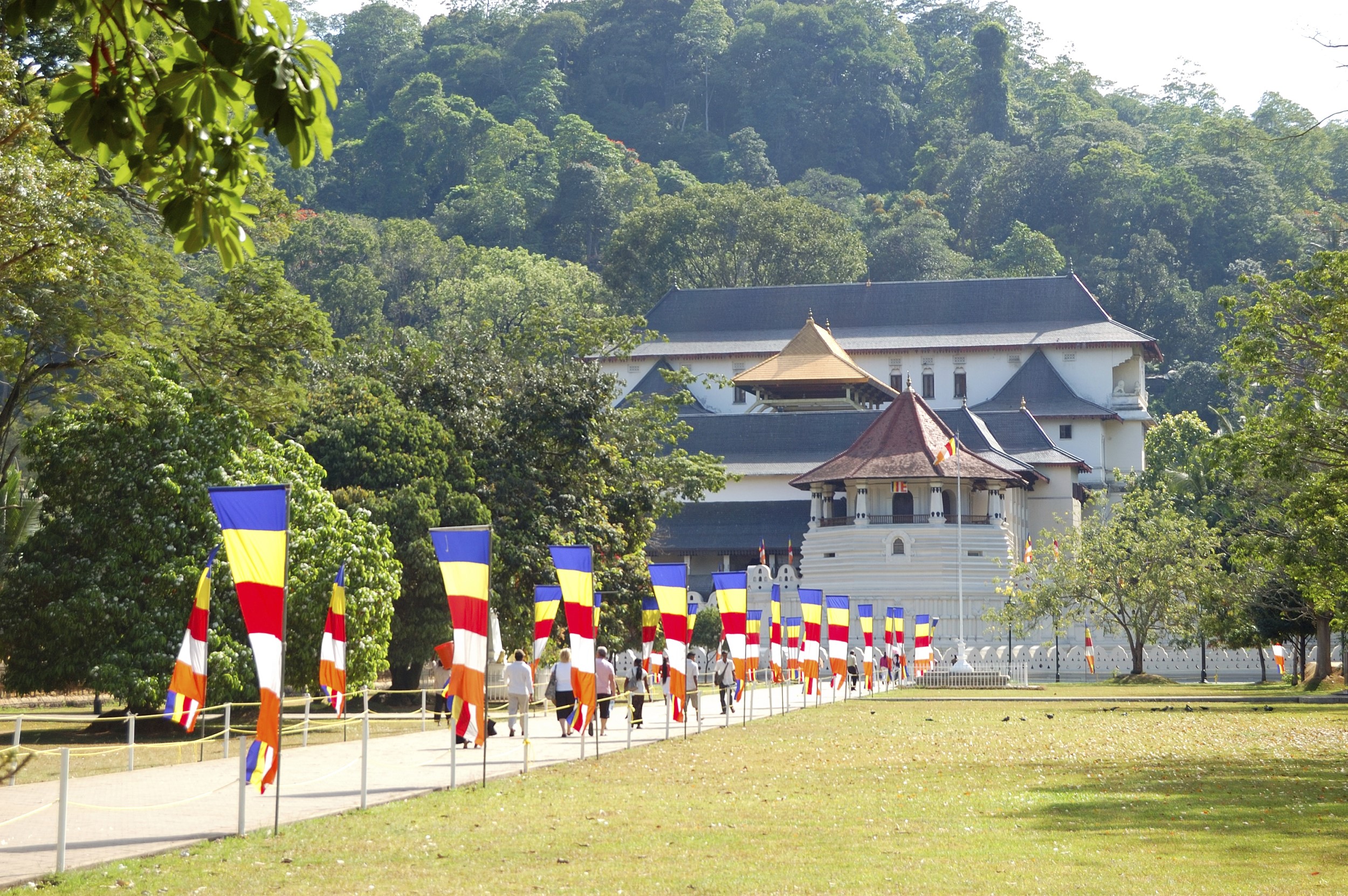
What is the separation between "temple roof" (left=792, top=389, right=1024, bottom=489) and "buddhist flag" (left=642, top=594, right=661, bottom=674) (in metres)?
20.9

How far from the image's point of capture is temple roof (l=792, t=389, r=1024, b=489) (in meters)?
60.3

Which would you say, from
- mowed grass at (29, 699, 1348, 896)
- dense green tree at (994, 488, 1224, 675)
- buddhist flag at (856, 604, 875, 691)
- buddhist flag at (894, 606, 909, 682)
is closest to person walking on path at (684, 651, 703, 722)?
mowed grass at (29, 699, 1348, 896)

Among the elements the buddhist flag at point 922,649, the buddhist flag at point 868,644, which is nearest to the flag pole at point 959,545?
the buddhist flag at point 922,649

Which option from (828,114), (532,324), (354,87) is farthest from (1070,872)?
(354,87)

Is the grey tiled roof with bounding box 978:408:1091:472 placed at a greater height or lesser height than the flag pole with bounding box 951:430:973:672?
greater

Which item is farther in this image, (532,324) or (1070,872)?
(532,324)

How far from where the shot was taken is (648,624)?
117 ft

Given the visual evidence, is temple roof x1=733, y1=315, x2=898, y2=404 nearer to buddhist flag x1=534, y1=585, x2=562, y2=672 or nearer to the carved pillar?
the carved pillar

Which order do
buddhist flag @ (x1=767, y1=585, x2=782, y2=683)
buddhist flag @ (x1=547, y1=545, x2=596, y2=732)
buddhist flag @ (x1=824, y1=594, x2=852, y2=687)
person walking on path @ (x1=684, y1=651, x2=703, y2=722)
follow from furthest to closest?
buddhist flag @ (x1=824, y1=594, x2=852, y2=687) < buddhist flag @ (x1=767, y1=585, x2=782, y2=683) < person walking on path @ (x1=684, y1=651, x2=703, y2=722) < buddhist flag @ (x1=547, y1=545, x2=596, y2=732)

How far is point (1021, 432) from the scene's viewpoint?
2832 inches

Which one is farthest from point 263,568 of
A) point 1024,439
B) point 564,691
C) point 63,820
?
point 1024,439

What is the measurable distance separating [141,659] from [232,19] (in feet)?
63.8

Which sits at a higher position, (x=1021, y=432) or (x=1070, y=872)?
(x=1021, y=432)

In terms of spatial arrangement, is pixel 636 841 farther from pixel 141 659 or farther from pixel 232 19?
pixel 141 659
